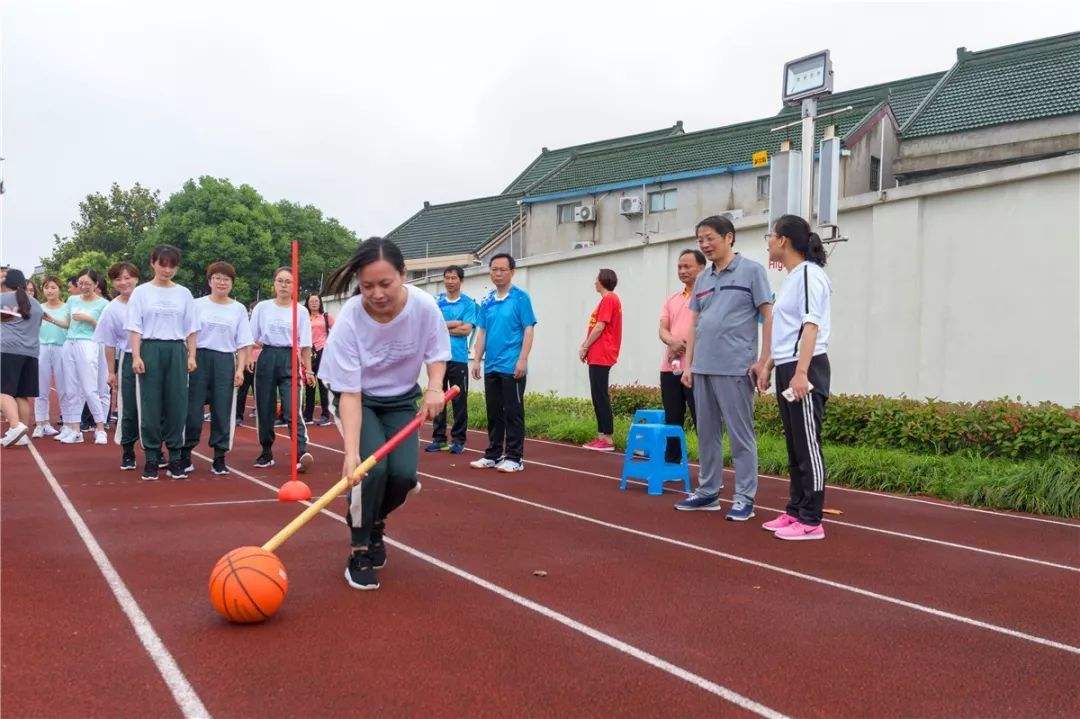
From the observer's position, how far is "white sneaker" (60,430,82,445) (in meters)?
10.1

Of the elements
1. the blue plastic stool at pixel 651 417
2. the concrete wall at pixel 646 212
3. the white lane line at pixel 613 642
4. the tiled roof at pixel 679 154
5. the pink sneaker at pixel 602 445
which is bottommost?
the white lane line at pixel 613 642

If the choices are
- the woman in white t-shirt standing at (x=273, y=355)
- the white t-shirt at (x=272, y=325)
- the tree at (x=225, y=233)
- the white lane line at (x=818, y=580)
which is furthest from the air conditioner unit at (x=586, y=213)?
the white lane line at (x=818, y=580)

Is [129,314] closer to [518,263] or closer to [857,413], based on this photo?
[857,413]

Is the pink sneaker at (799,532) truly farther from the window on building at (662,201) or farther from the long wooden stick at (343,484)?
the window on building at (662,201)

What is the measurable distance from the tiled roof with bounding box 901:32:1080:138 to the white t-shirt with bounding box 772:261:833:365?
18132 mm

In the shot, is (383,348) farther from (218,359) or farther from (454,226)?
(454,226)

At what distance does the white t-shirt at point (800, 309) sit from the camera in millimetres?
5391

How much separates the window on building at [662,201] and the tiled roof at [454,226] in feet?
26.4

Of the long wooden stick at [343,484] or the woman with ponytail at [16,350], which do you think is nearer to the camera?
the long wooden stick at [343,484]

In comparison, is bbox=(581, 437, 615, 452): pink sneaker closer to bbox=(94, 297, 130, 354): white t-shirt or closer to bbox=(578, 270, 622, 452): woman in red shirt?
bbox=(578, 270, 622, 452): woman in red shirt

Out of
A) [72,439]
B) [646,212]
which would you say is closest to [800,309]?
[72,439]

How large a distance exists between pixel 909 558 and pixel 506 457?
399cm

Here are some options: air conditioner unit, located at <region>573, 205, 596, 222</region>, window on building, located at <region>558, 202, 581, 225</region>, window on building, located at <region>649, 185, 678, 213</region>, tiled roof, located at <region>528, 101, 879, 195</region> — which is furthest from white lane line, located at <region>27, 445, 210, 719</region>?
window on building, located at <region>558, 202, 581, 225</region>

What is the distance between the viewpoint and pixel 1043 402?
766cm
